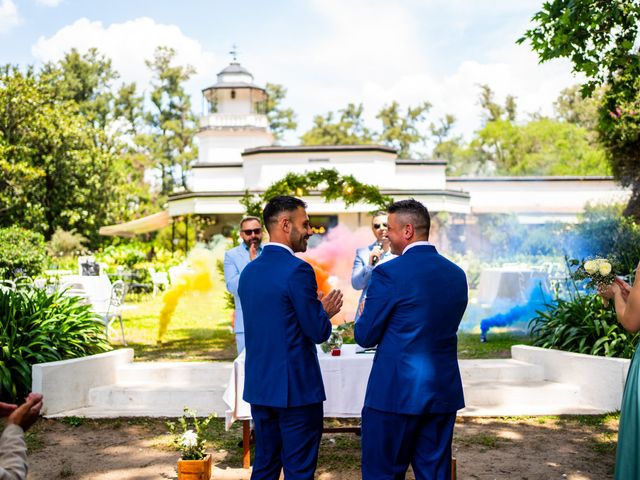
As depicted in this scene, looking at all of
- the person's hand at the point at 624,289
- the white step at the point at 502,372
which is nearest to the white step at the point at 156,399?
the white step at the point at 502,372

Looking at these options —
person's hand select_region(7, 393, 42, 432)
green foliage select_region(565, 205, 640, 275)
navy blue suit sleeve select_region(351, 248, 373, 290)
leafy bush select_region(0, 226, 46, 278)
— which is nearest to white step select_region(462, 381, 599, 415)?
navy blue suit sleeve select_region(351, 248, 373, 290)

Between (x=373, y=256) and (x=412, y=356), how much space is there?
3.43m

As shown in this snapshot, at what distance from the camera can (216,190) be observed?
3731cm

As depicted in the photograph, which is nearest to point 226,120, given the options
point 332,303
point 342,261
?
point 342,261

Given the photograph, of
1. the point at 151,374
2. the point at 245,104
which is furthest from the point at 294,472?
the point at 245,104

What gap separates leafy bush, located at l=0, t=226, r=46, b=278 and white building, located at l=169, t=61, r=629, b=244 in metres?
12.9

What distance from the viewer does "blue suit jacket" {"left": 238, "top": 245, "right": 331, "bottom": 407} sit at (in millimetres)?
4172

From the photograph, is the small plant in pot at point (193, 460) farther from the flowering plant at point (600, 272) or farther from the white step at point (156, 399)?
the flowering plant at point (600, 272)

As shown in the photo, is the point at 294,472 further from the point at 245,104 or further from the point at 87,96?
the point at 87,96

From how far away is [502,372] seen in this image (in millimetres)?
9289

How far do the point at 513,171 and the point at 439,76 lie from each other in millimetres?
23412

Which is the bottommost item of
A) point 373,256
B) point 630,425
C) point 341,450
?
point 341,450

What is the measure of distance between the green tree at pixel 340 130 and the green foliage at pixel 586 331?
5373 centimetres

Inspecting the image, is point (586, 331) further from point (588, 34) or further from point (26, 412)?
point (26, 412)
